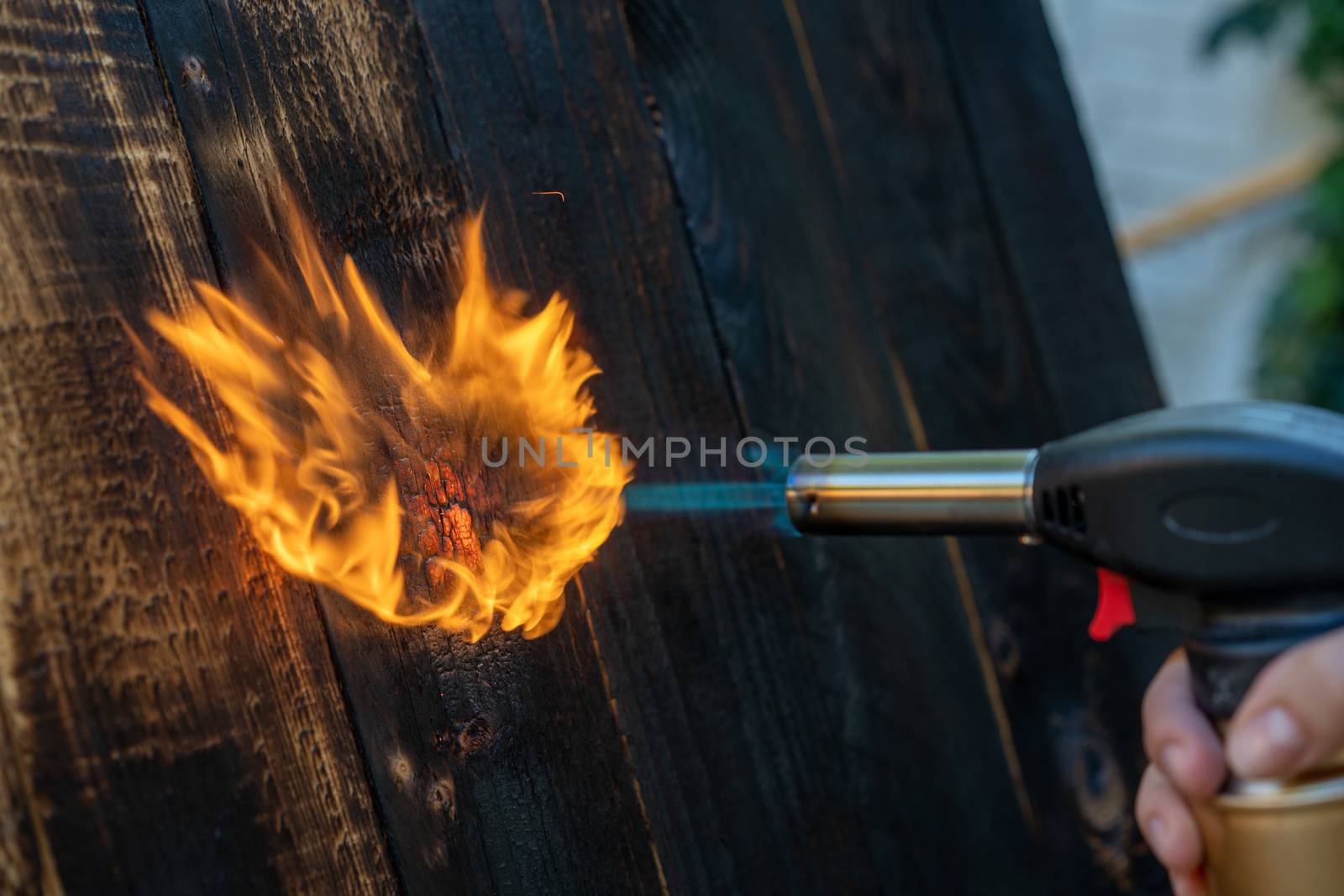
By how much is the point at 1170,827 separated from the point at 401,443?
1.81 feet

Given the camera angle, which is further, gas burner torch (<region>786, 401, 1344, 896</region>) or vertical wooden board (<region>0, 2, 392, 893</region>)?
gas burner torch (<region>786, 401, 1344, 896</region>)

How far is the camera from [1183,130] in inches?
165

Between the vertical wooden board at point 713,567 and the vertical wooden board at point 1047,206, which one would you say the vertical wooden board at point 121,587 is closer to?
the vertical wooden board at point 713,567

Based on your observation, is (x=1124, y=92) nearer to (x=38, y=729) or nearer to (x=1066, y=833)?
(x=1066, y=833)

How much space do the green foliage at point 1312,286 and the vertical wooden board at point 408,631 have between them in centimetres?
317

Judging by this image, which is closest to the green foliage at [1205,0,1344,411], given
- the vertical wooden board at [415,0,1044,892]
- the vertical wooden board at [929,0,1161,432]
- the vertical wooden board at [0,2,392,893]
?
the vertical wooden board at [929,0,1161,432]

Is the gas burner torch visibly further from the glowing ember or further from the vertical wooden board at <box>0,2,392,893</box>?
the vertical wooden board at <box>0,2,392,893</box>

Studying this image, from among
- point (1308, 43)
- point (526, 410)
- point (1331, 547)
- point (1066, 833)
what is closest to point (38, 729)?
point (526, 410)

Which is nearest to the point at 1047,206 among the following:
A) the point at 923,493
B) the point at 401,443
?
the point at 923,493

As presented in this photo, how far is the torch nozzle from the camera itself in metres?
0.72

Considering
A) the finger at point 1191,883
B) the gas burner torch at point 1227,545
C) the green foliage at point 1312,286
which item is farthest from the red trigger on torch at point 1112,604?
the green foliage at point 1312,286

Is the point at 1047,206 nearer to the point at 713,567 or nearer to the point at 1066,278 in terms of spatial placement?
the point at 1066,278

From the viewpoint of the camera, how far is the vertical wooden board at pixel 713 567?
0.76m

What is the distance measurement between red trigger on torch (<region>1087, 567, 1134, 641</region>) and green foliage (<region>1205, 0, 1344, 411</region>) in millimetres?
2932
